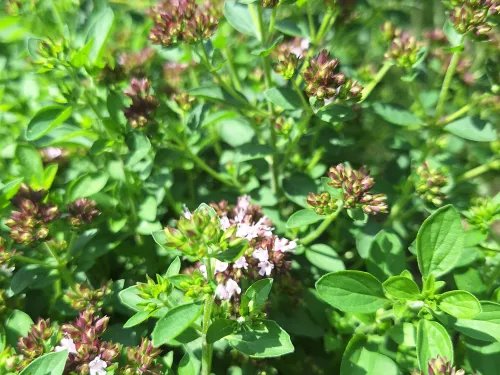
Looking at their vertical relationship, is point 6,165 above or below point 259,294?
below

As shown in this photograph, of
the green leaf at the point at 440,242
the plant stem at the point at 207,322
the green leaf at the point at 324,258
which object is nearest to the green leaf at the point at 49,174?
the plant stem at the point at 207,322

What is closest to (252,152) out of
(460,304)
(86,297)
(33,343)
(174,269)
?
(174,269)

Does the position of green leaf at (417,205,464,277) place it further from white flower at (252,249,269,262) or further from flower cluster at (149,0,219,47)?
flower cluster at (149,0,219,47)

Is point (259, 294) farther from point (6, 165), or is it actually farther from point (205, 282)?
point (6, 165)

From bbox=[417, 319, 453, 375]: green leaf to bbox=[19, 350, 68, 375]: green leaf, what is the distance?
1060 millimetres

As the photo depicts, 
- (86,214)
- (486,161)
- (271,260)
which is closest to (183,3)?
(86,214)

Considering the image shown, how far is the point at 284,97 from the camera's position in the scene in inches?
72.8

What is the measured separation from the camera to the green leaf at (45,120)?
5.80 ft

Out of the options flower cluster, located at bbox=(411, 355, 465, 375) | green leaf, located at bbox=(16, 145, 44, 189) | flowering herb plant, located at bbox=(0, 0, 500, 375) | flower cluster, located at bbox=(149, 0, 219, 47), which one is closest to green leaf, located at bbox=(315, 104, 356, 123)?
flowering herb plant, located at bbox=(0, 0, 500, 375)

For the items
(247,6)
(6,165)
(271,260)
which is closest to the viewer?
(271,260)

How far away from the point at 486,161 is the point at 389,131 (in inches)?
26.1

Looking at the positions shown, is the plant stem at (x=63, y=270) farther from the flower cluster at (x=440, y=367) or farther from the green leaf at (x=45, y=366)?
the flower cluster at (x=440, y=367)

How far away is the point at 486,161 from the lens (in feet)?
7.78

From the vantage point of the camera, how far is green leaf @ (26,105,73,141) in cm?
177
